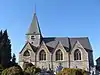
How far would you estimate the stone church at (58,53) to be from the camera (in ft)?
253

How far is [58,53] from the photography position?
259ft

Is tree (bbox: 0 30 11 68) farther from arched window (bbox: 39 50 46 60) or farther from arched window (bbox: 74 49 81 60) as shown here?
arched window (bbox: 74 49 81 60)

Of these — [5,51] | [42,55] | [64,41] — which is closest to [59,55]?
[42,55]

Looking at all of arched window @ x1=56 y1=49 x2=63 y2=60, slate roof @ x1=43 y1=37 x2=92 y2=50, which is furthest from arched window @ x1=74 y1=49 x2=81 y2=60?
arched window @ x1=56 y1=49 x2=63 y2=60

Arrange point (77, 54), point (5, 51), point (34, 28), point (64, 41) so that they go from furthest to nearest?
1. point (34, 28)
2. point (64, 41)
3. point (77, 54)
4. point (5, 51)

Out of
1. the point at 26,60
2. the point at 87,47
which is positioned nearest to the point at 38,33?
the point at 26,60

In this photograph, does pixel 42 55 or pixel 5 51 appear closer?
pixel 5 51

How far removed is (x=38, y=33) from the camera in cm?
8319

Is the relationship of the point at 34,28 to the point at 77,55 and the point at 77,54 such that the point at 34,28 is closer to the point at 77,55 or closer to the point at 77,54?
the point at 77,54

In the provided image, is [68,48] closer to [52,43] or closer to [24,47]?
[52,43]

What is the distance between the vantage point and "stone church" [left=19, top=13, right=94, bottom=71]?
253ft

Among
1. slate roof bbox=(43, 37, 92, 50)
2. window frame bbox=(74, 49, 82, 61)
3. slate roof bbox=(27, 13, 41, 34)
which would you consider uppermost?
slate roof bbox=(27, 13, 41, 34)

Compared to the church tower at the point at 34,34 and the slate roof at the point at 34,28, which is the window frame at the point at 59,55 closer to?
the church tower at the point at 34,34

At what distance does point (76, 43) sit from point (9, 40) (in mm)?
22119
